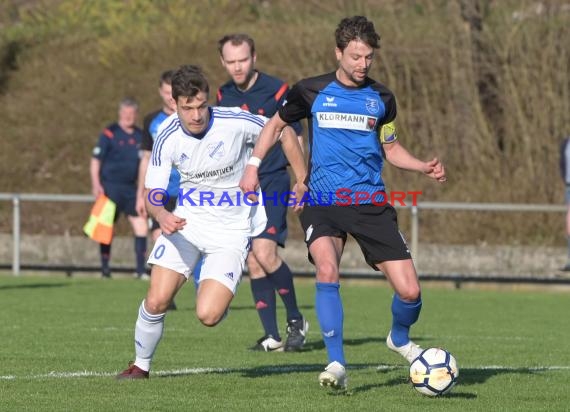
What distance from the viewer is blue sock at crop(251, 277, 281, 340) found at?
10211 millimetres

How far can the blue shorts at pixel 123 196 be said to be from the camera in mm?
17859

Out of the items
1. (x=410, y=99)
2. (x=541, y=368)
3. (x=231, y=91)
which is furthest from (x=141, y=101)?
(x=541, y=368)

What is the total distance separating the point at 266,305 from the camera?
1029 centimetres

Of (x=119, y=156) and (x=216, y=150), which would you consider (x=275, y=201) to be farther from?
(x=119, y=156)

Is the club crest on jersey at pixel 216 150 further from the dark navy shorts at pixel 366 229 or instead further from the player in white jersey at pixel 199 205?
the dark navy shorts at pixel 366 229

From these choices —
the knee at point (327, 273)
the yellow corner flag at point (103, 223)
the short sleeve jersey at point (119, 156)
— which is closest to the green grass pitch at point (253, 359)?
the knee at point (327, 273)

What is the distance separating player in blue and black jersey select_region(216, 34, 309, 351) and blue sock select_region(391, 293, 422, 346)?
1909 millimetres

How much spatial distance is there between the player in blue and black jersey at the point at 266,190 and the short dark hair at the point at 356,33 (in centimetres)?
236

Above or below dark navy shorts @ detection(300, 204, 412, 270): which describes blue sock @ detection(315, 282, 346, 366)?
below

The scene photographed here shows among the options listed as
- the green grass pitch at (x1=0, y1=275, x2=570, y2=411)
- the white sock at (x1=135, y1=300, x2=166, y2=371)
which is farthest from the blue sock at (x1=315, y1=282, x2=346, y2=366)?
the white sock at (x1=135, y1=300, x2=166, y2=371)

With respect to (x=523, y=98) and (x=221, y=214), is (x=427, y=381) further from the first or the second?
(x=523, y=98)

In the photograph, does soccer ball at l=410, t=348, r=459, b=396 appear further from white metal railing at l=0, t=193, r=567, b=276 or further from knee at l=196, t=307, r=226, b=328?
white metal railing at l=0, t=193, r=567, b=276

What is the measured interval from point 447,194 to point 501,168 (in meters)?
0.90

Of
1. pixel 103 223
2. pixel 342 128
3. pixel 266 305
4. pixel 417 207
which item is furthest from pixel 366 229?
pixel 417 207
